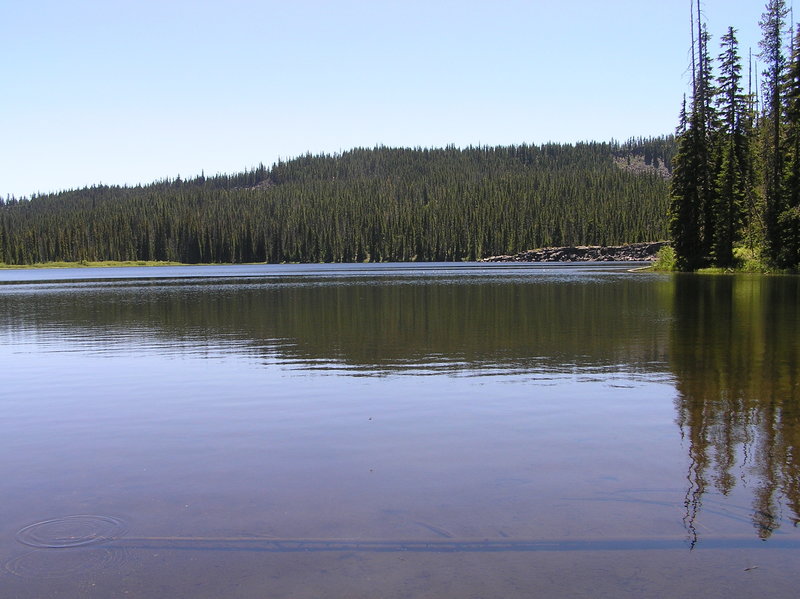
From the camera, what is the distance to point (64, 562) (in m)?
5.96

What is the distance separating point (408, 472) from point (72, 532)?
11.8 feet

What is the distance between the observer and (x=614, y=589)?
5.29 metres

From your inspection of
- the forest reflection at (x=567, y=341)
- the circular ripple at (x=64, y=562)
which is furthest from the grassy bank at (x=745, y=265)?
the circular ripple at (x=64, y=562)

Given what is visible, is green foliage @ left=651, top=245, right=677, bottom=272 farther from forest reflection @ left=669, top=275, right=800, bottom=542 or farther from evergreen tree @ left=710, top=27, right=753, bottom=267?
forest reflection @ left=669, top=275, right=800, bottom=542

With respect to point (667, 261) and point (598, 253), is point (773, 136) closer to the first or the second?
point (667, 261)

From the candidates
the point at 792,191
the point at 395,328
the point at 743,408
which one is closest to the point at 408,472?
the point at 743,408

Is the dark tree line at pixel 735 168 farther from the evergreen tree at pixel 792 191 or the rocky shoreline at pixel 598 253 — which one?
the rocky shoreline at pixel 598 253

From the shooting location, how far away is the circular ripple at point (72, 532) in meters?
6.38

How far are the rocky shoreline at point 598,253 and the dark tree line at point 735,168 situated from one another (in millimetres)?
78300

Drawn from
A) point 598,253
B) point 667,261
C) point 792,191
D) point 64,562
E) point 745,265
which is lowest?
point 64,562

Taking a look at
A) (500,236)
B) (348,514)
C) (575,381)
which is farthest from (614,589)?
(500,236)

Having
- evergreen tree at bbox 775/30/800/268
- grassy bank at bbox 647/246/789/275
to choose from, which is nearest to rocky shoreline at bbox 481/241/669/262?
grassy bank at bbox 647/246/789/275

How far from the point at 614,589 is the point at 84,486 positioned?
595cm

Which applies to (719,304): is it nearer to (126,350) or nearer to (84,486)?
(126,350)
